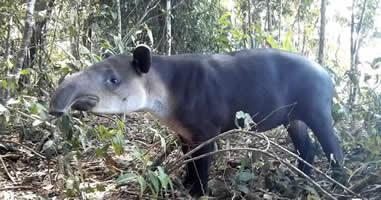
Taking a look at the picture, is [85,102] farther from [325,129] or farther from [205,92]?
[325,129]

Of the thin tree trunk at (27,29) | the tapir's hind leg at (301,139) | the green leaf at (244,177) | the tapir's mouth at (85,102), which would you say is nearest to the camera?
the tapir's mouth at (85,102)

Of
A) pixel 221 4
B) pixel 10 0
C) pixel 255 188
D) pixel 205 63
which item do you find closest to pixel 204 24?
pixel 221 4

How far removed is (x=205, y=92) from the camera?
3.50 meters

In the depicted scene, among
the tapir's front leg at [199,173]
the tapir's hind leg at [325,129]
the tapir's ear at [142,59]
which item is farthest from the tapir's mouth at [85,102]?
the tapir's hind leg at [325,129]

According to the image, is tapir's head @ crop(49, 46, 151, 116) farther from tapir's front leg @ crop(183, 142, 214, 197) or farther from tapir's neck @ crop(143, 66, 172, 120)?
tapir's front leg @ crop(183, 142, 214, 197)

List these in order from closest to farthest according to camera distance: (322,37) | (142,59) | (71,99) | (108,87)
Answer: (71,99)
(108,87)
(142,59)
(322,37)

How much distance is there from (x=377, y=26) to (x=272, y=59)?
32.8 feet

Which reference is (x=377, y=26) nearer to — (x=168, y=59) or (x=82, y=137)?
(x=168, y=59)

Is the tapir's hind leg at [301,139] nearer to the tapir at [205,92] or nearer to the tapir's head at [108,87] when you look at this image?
the tapir at [205,92]

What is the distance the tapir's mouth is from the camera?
2797 mm

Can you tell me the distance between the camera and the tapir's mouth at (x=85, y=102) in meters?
2.80

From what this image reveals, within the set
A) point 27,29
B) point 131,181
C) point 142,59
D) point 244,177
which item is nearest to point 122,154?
point 131,181

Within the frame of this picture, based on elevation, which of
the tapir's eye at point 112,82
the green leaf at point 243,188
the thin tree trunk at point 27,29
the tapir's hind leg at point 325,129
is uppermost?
the thin tree trunk at point 27,29

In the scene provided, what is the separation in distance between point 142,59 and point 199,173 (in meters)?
1.14
